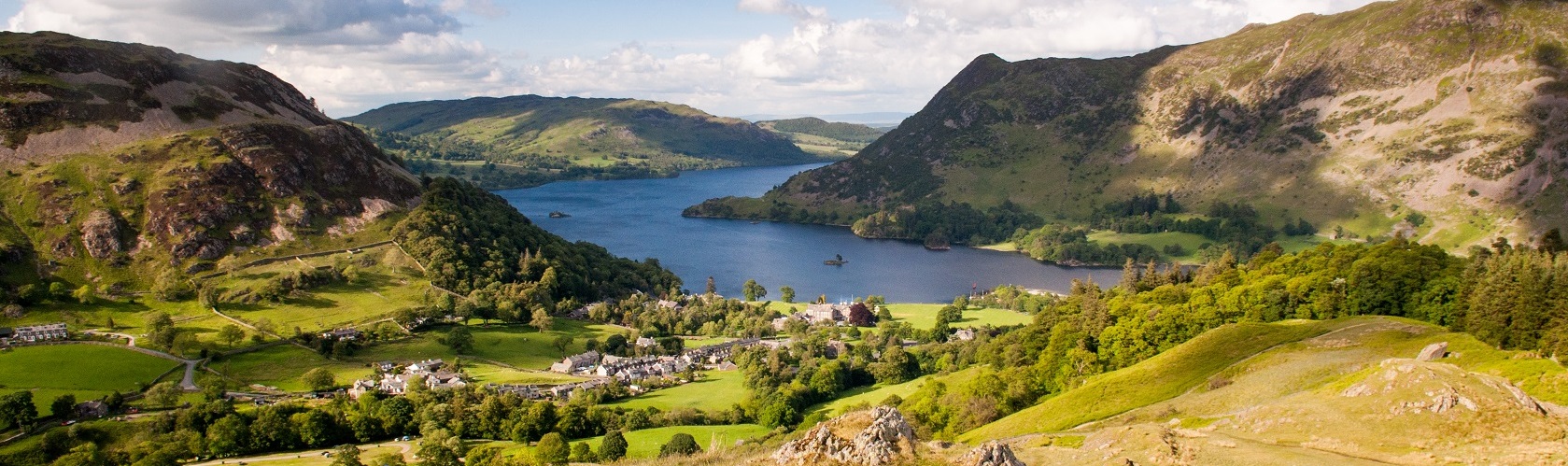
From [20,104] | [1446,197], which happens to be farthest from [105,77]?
[1446,197]

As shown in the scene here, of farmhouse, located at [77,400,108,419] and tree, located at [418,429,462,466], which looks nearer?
tree, located at [418,429,462,466]

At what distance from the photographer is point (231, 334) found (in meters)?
81.8

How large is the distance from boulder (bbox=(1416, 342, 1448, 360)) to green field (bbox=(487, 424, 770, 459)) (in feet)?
122

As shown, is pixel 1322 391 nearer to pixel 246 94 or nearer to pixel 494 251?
pixel 494 251

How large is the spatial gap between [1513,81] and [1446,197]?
28.0 meters

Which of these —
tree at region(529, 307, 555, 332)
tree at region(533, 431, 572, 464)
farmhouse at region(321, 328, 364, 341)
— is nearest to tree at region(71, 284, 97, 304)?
farmhouse at region(321, 328, 364, 341)

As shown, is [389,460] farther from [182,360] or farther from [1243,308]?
[1243,308]

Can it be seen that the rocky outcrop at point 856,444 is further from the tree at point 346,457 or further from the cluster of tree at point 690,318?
the cluster of tree at point 690,318

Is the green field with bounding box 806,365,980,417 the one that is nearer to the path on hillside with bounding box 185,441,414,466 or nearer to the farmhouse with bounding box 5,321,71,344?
the path on hillside with bounding box 185,441,414,466

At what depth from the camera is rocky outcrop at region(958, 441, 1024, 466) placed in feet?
82.3

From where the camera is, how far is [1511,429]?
30.4m

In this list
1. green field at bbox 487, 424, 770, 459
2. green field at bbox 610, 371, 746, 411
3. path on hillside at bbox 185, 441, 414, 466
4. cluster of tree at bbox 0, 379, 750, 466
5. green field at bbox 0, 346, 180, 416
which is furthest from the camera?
green field at bbox 610, 371, 746, 411

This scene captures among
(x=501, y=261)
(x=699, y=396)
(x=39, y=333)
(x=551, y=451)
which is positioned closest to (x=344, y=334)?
(x=39, y=333)

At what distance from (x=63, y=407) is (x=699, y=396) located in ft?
146
